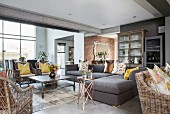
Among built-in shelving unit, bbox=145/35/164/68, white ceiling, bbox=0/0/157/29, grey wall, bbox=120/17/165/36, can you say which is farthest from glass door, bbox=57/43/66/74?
built-in shelving unit, bbox=145/35/164/68

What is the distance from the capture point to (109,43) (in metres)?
9.15

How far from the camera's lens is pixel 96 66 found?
18.9 feet

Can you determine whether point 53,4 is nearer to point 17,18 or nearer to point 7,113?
point 17,18

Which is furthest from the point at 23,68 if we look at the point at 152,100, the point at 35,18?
the point at 152,100

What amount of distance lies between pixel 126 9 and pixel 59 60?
837 centimetres

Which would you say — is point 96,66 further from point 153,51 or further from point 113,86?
point 113,86

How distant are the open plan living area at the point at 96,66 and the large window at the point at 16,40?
0.24 feet

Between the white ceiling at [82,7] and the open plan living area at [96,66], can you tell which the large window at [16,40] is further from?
the white ceiling at [82,7]

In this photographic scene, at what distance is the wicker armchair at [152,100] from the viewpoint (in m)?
1.80

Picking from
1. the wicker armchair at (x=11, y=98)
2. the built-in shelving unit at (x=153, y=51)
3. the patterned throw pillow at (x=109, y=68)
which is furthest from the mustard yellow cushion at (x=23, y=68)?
the built-in shelving unit at (x=153, y=51)

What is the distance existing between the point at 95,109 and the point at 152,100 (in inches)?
47.3

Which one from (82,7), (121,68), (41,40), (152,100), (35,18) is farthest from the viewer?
(41,40)

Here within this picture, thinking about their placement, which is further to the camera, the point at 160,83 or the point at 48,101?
the point at 48,101

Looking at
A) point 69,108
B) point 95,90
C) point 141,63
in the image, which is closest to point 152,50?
point 141,63
